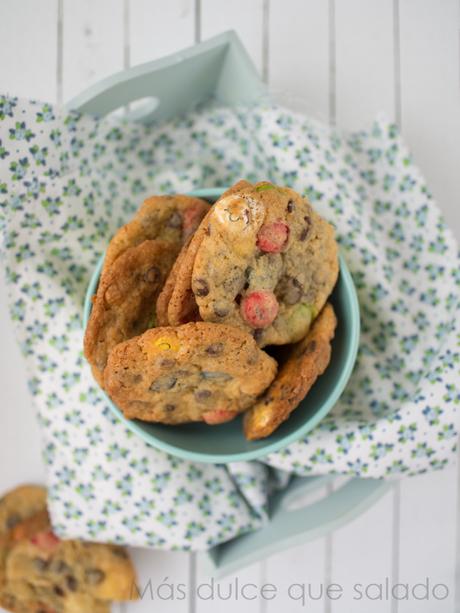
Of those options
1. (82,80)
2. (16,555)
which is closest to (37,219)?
(82,80)

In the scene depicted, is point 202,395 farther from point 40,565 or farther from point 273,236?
point 40,565

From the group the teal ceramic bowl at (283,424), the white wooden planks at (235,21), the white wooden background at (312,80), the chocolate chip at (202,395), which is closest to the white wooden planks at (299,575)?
the white wooden background at (312,80)

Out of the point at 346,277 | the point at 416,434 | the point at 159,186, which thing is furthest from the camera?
the point at 159,186

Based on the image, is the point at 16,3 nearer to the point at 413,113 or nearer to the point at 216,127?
the point at 216,127

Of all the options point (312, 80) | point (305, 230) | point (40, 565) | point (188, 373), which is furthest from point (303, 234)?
point (40, 565)

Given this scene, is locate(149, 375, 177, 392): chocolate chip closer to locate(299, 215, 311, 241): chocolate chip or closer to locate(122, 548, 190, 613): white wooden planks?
locate(299, 215, 311, 241): chocolate chip
